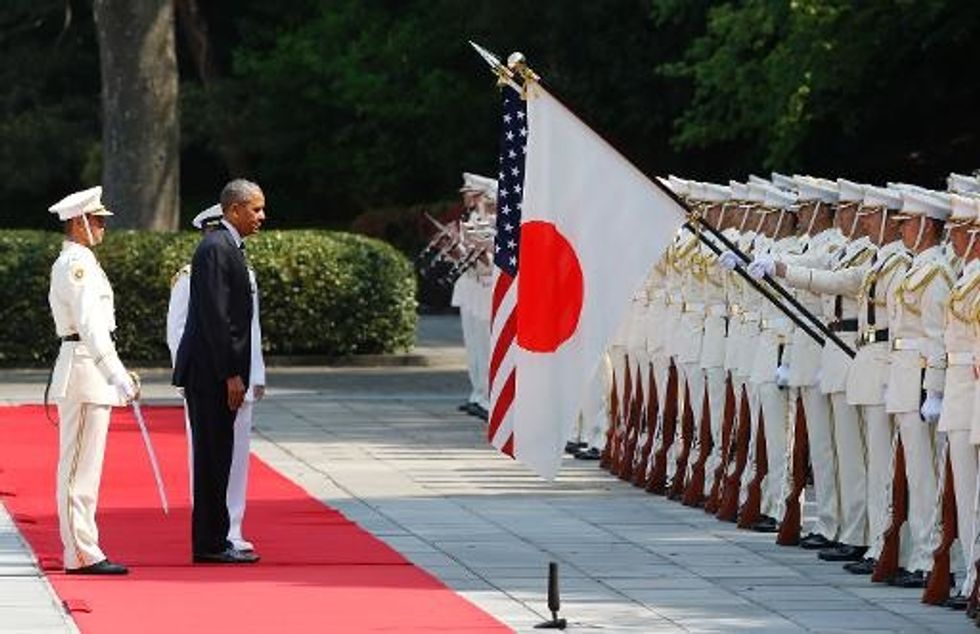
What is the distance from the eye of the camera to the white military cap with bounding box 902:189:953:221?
14.8 meters

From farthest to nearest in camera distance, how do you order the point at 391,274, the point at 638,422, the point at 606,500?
the point at 391,274 < the point at 638,422 < the point at 606,500

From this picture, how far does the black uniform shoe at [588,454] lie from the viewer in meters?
22.5

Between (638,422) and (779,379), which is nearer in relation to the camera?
(779,379)

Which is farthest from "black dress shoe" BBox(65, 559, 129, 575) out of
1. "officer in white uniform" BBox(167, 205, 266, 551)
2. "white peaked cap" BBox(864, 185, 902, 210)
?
"white peaked cap" BBox(864, 185, 902, 210)

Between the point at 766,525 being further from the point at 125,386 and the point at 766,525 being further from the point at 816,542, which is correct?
the point at 125,386

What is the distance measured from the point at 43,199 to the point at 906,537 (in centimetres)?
4192

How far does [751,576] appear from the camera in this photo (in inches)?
613

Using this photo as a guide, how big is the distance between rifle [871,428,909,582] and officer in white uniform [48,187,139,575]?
3921 millimetres

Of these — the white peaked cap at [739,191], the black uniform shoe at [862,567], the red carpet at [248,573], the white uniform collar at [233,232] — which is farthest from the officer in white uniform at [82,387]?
the white peaked cap at [739,191]

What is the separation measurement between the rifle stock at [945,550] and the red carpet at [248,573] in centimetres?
227

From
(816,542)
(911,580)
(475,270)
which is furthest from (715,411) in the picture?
(475,270)

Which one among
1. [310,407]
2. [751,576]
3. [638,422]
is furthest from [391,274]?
[751,576]

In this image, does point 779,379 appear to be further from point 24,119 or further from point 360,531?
point 24,119

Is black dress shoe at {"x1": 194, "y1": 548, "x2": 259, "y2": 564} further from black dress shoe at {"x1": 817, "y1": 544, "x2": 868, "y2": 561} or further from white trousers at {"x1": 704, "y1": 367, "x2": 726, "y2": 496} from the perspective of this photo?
white trousers at {"x1": 704, "y1": 367, "x2": 726, "y2": 496}
